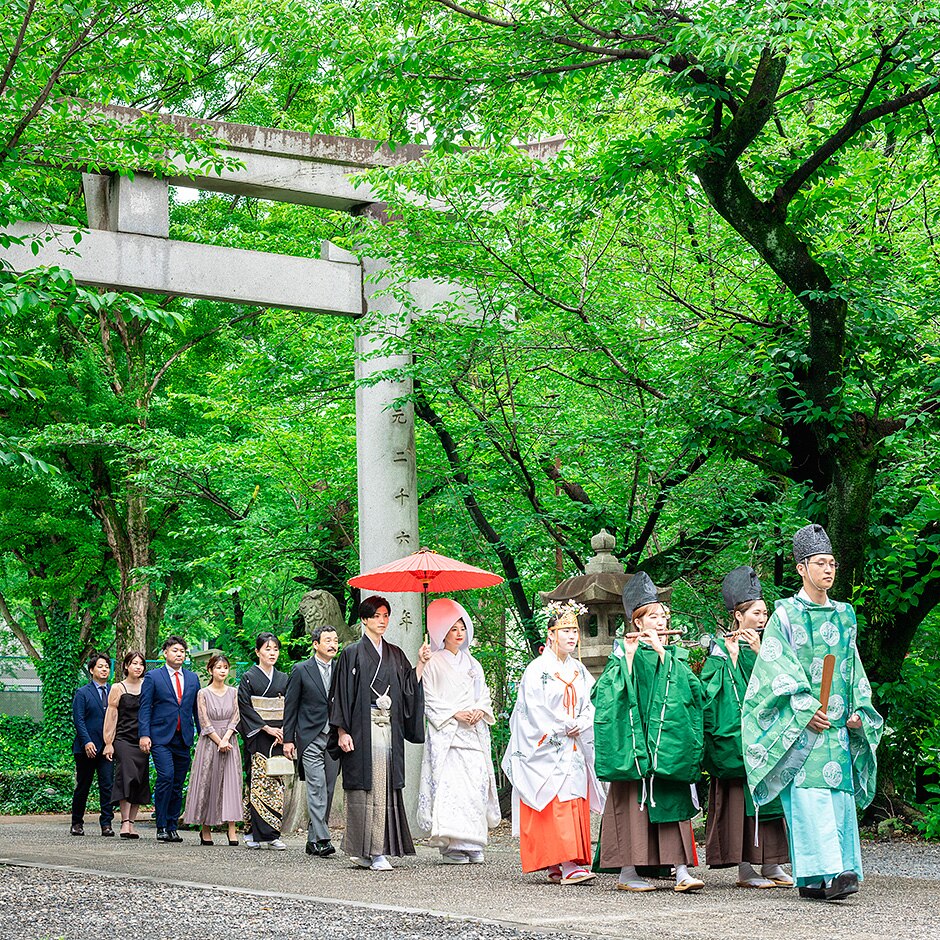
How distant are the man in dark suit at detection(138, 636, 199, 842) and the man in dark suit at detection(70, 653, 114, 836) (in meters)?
0.68

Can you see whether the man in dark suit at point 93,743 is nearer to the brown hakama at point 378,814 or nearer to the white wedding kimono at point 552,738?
the brown hakama at point 378,814

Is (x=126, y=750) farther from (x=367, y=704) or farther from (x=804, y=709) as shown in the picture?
(x=804, y=709)

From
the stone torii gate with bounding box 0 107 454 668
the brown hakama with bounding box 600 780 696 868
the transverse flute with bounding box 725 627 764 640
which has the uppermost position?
the stone torii gate with bounding box 0 107 454 668

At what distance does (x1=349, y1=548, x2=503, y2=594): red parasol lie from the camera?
9.60 m

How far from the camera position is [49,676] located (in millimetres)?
19906

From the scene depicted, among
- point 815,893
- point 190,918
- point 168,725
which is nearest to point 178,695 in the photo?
point 168,725

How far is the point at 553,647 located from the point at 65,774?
12.3 metres

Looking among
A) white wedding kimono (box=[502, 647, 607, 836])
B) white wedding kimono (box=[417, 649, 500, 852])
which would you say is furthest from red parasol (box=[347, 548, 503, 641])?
white wedding kimono (box=[502, 647, 607, 836])

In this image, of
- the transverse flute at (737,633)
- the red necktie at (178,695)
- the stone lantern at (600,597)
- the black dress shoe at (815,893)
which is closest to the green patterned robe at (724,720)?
the transverse flute at (737,633)

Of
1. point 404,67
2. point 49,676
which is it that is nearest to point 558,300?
point 404,67

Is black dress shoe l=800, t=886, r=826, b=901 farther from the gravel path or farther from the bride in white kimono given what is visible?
the bride in white kimono

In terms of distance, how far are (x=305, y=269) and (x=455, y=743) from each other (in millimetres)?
5261

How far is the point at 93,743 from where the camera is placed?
11.5m

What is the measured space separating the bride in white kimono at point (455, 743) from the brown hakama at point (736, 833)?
221 centimetres
